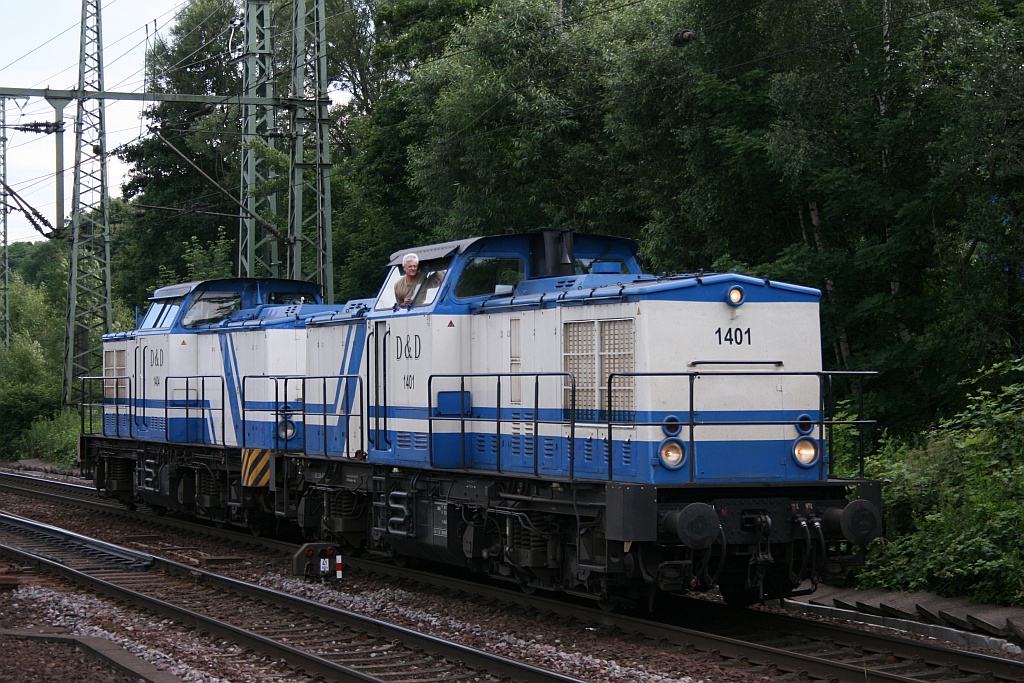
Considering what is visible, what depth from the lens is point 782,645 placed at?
27.5 feet

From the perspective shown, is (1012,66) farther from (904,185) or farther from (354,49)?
(354,49)

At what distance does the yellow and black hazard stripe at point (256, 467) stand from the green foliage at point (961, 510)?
733cm

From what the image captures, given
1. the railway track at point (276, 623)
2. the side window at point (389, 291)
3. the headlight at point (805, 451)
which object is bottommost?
the railway track at point (276, 623)

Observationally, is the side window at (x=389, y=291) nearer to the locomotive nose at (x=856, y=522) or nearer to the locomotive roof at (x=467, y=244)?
the locomotive roof at (x=467, y=244)

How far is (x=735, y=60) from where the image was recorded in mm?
16828

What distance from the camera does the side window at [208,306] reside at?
16.8 m

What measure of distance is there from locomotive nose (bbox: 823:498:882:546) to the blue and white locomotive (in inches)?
0.6

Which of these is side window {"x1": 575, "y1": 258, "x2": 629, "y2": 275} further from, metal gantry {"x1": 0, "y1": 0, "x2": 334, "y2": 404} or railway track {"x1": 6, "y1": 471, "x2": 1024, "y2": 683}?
metal gantry {"x1": 0, "y1": 0, "x2": 334, "y2": 404}

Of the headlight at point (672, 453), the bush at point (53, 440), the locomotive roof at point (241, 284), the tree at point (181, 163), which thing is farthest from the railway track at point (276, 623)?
the tree at point (181, 163)

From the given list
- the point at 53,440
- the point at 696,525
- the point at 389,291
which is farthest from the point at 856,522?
the point at 53,440

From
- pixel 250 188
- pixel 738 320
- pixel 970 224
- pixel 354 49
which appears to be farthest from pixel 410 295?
pixel 354 49

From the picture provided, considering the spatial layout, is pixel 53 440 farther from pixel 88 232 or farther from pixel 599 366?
pixel 599 366

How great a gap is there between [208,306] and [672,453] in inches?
403

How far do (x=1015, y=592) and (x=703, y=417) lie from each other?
3.09 meters
